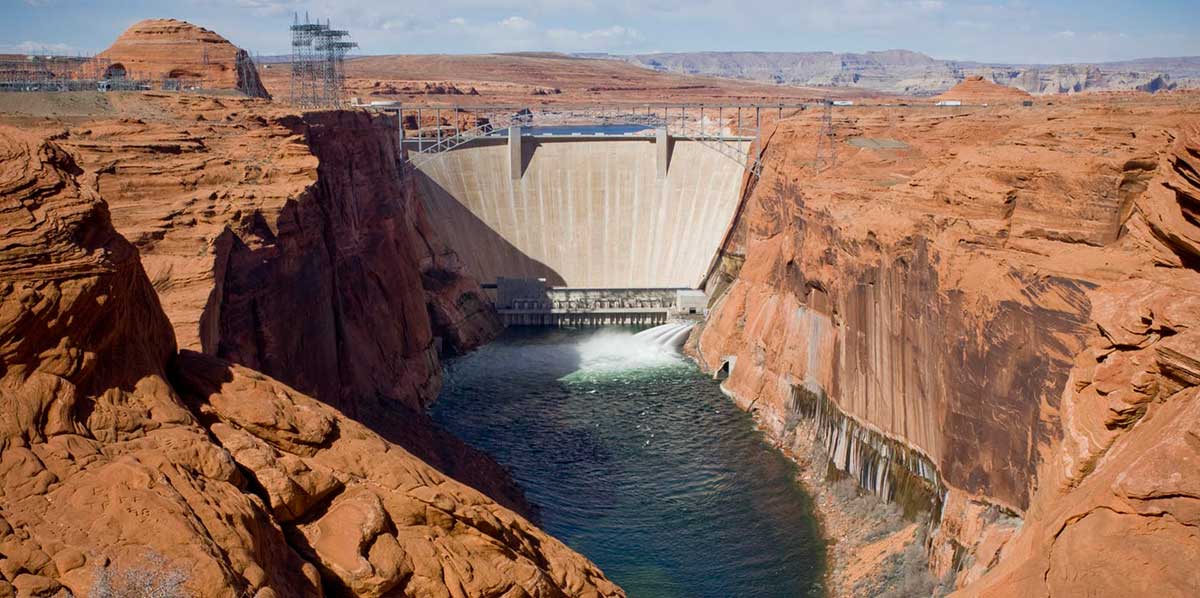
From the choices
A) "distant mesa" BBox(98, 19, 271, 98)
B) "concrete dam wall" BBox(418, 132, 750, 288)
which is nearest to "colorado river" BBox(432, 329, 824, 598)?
"concrete dam wall" BBox(418, 132, 750, 288)

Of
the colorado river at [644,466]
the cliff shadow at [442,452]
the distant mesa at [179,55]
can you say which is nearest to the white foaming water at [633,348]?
the colorado river at [644,466]

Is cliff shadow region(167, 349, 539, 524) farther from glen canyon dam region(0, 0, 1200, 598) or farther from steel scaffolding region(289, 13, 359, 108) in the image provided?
steel scaffolding region(289, 13, 359, 108)

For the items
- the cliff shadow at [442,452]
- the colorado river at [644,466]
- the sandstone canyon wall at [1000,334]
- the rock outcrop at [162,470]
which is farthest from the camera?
the cliff shadow at [442,452]

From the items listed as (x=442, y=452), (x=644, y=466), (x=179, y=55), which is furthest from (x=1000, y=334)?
(x=179, y=55)

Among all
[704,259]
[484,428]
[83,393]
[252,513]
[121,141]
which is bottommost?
[484,428]

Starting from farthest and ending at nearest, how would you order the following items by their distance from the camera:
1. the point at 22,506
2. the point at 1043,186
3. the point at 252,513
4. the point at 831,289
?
the point at 831,289 < the point at 1043,186 < the point at 252,513 < the point at 22,506

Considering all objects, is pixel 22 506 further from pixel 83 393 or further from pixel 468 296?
pixel 468 296

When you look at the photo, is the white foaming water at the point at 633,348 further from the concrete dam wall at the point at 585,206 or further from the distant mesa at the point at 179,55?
the distant mesa at the point at 179,55

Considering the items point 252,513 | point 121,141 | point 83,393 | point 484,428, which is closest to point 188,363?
point 83,393
